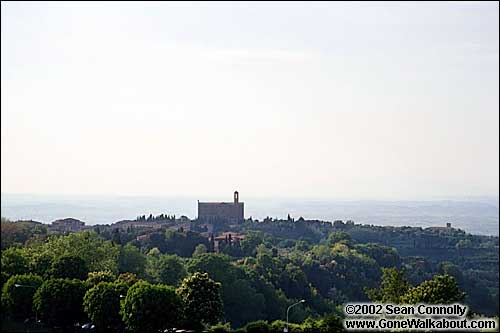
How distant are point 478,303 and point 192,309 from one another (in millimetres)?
21870

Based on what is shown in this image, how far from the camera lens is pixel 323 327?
22.4 metres

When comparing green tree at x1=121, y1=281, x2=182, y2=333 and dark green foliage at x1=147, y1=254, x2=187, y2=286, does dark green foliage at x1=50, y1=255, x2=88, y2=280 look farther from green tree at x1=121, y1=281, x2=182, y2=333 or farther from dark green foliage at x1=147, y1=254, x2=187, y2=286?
dark green foliage at x1=147, y1=254, x2=187, y2=286

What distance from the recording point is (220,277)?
38000 mm

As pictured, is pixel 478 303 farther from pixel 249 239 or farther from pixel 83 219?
pixel 83 219

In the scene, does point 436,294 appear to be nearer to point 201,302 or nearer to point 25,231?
point 201,302

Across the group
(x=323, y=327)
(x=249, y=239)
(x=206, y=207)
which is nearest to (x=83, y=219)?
(x=249, y=239)

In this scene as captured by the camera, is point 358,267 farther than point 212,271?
Yes

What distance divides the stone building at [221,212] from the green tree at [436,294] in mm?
60001

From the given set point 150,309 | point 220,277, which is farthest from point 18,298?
point 220,277

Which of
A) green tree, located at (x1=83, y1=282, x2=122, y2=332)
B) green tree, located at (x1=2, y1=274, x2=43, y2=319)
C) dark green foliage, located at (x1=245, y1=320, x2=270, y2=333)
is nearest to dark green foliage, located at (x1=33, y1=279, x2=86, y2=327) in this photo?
green tree, located at (x1=2, y1=274, x2=43, y2=319)

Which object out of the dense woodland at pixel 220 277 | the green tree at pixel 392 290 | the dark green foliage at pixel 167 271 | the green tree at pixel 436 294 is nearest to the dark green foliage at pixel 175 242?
the dense woodland at pixel 220 277

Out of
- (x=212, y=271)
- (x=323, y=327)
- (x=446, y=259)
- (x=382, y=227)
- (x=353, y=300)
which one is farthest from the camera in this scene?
(x=382, y=227)

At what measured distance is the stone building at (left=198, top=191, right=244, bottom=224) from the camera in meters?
82.4

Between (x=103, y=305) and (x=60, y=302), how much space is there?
76.4 inches
